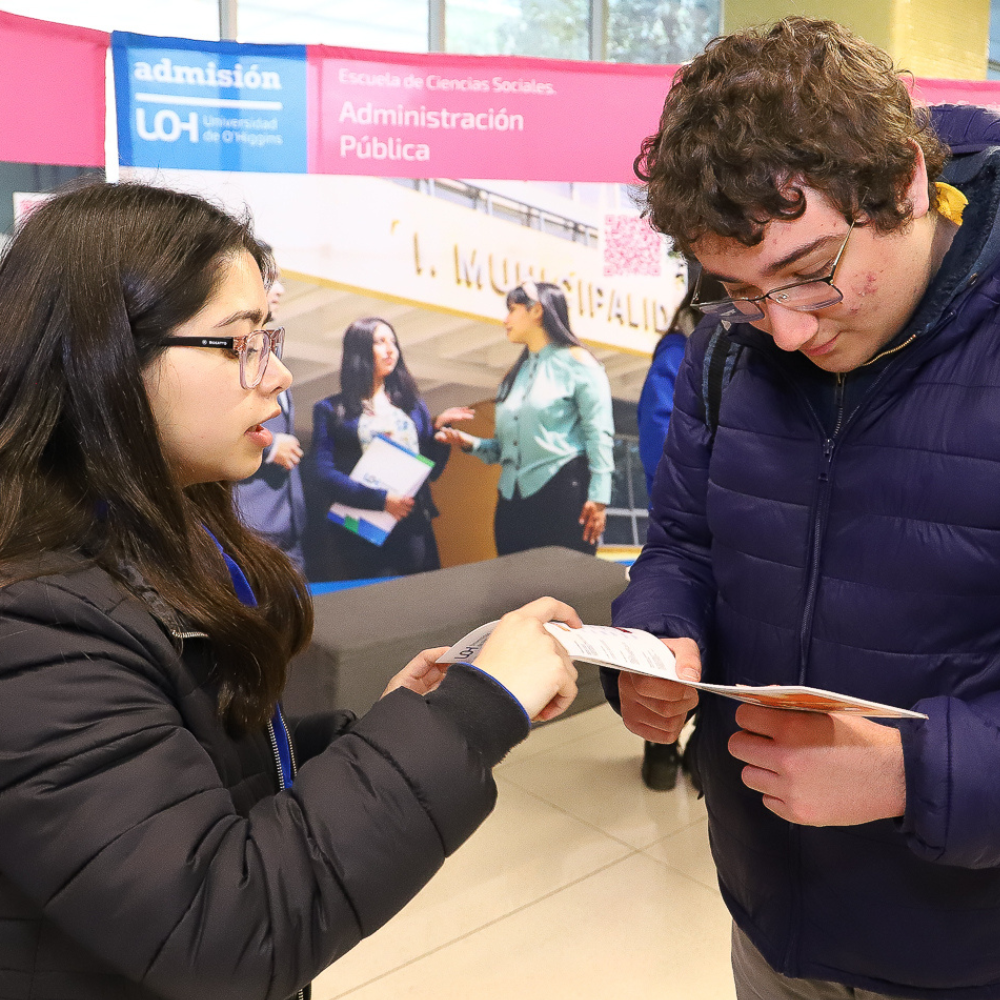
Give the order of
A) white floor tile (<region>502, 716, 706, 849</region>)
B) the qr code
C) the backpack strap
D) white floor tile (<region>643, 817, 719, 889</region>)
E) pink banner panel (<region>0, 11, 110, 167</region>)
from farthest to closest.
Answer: the qr code
pink banner panel (<region>0, 11, 110, 167</region>)
white floor tile (<region>502, 716, 706, 849</region>)
white floor tile (<region>643, 817, 719, 889</region>)
the backpack strap

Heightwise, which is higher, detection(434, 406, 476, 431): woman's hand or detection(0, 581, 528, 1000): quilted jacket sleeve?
detection(0, 581, 528, 1000): quilted jacket sleeve

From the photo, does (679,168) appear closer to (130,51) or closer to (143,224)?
(143,224)

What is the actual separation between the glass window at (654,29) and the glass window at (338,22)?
162cm

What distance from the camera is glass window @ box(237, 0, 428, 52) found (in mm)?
6012

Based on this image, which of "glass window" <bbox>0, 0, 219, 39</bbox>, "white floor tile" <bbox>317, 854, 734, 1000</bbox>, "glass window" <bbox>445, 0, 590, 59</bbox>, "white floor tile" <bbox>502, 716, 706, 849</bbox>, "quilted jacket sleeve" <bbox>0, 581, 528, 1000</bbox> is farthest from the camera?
"glass window" <bbox>445, 0, 590, 59</bbox>

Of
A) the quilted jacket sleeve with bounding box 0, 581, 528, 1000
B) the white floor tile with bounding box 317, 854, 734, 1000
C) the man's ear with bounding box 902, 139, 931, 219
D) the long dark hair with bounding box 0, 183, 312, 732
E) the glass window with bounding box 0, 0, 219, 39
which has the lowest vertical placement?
the white floor tile with bounding box 317, 854, 734, 1000

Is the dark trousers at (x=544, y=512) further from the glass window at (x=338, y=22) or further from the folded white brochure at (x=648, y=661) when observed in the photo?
the folded white brochure at (x=648, y=661)

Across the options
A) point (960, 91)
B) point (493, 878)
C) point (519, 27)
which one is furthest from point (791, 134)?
point (519, 27)

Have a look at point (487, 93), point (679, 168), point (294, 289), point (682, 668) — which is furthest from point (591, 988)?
point (487, 93)

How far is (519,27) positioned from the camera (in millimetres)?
6934

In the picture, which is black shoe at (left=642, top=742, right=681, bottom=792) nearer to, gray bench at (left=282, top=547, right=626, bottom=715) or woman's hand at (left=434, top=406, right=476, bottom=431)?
gray bench at (left=282, top=547, right=626, bottom=715)

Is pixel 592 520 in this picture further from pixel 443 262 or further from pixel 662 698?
pixel 662 698

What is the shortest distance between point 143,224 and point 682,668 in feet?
2.99

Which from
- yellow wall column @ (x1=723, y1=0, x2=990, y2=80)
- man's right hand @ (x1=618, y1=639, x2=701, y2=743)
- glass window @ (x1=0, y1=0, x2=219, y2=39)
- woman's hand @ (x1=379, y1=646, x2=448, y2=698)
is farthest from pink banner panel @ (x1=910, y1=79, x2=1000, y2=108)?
woman's hand @ (x1=379, y1=646, x2=448, y2=698)
